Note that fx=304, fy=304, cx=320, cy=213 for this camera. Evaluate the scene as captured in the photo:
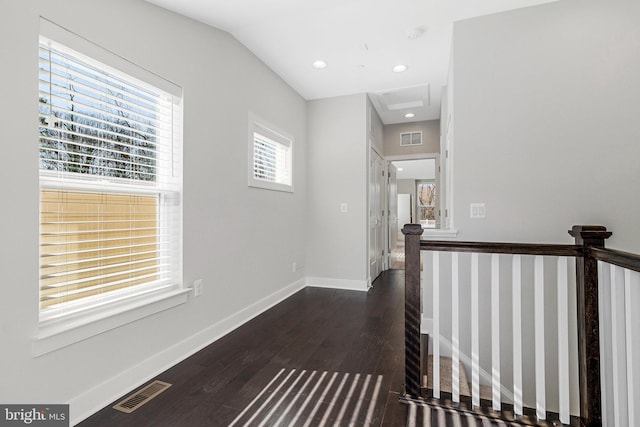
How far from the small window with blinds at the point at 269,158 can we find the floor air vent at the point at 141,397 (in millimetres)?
1907

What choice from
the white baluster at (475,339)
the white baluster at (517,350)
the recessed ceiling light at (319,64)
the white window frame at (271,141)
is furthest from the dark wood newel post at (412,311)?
the recessed ceiling light at (319,64)

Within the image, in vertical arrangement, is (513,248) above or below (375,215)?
below

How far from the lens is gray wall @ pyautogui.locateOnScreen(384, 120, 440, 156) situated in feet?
17.6

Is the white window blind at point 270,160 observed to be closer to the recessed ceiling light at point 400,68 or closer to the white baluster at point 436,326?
the recessed ceiling light at point 400,68

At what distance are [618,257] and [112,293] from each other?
2.68 m

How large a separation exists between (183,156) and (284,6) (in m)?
1.45

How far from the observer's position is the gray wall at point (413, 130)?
17.6ft

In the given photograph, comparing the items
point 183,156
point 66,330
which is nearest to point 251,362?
point 66,330

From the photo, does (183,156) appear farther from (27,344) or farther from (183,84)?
(27,344)

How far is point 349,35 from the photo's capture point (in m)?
2.91

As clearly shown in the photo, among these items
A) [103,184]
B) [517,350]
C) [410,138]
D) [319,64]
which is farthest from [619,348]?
[410,138]

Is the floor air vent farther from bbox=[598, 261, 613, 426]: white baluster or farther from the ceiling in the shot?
the ceiling

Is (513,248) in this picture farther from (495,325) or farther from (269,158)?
(269,158)

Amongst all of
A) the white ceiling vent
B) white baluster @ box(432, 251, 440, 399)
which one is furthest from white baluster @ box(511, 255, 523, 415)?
the white ceiling vent
